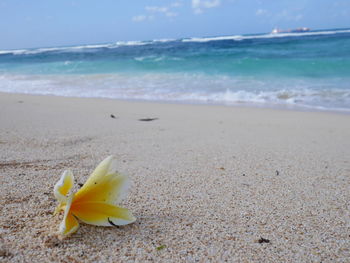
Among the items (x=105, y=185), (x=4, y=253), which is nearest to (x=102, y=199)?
(x=105, y=185)

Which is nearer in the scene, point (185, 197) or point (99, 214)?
point (99, 214)

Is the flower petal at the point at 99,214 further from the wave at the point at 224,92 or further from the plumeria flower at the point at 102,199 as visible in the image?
the wave at the point at 224,92

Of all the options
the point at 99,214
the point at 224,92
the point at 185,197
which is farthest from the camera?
the point at 224,92

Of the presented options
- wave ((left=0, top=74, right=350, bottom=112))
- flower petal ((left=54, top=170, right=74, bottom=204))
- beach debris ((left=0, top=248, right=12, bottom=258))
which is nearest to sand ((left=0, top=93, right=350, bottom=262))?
beach debris ((left=0, top=248, right=12, bottom=258))

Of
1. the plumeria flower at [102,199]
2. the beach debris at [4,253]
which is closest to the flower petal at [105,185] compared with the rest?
the plumeria flower at [102,199]

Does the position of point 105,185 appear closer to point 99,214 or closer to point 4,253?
point 99,214

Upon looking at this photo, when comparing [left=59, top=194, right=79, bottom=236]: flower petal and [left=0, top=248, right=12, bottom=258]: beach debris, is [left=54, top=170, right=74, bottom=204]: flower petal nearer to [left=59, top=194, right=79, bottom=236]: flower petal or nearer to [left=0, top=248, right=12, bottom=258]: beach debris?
[left=59, top=194, right=79, bottom=236]: flower petal

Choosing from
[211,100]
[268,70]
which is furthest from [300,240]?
[268,70]
